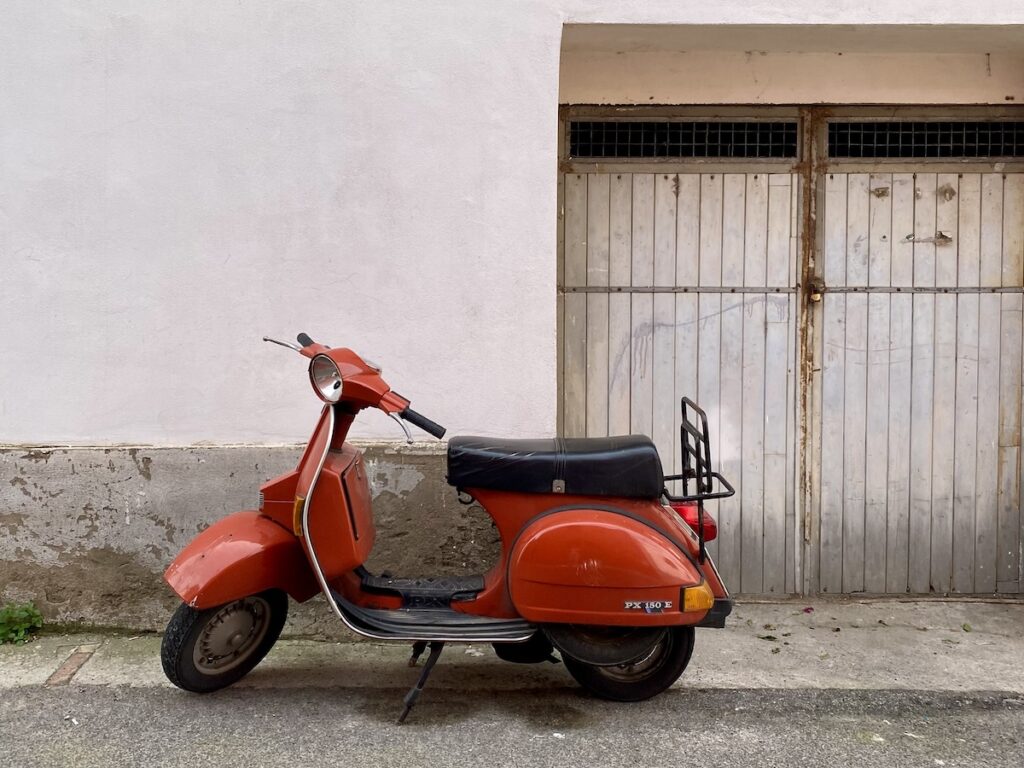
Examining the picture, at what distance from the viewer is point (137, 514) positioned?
4371 mm

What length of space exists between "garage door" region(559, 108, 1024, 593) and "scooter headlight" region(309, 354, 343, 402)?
1914 millimetres

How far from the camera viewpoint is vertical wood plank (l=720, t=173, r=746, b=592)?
195 inches

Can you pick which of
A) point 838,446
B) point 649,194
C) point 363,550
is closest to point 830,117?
point 649,194

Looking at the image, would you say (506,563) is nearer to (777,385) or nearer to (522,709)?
(522,709)

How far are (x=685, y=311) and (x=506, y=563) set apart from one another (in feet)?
6.88

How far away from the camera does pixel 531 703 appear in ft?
11.9

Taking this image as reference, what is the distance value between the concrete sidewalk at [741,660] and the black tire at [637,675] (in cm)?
27

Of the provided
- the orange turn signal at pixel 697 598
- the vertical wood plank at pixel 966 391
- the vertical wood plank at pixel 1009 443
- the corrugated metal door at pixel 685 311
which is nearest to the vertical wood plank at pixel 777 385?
the corrugated metal door at pixel 685 311

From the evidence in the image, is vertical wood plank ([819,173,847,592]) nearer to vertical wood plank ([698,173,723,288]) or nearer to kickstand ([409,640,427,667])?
vertical wood plank ([698,173,723,288])

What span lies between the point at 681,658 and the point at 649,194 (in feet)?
8.51

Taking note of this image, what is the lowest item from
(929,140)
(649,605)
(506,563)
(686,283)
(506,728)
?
(506,728)

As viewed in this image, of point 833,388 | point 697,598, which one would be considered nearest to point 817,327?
point 833,388

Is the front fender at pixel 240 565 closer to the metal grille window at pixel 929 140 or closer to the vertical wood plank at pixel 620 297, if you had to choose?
the vertical wood plank at pixel 620 297

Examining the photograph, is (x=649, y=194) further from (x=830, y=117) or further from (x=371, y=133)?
(x=371, y=133)
